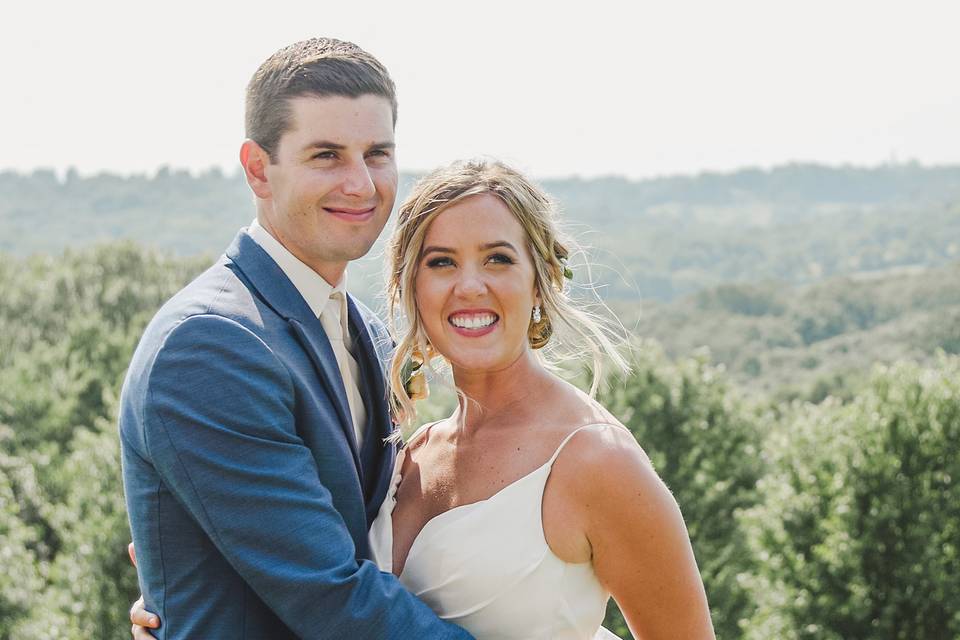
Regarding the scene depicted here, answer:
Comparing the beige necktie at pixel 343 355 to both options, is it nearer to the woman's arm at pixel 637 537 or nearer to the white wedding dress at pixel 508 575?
the white wedding dress at pixel 508 575

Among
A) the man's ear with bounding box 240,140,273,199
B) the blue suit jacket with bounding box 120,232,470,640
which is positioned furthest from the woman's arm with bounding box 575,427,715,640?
the man's ear with bounding box 240,140,273,199

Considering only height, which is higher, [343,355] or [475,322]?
[475,322]

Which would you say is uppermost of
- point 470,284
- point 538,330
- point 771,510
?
point 470,284

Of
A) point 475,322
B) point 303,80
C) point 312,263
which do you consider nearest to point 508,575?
point 475,322

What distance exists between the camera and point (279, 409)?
3.54 m

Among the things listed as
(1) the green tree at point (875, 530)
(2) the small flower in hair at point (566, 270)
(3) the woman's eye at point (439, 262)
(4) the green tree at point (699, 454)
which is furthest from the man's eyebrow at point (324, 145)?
(1) the green tree at point (875, 530)

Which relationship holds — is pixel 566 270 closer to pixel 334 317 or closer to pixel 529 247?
pixel 529 247

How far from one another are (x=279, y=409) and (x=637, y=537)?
1388 millimetres

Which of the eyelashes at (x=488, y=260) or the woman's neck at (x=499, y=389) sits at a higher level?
the eyelashes at (x=488, y=260)

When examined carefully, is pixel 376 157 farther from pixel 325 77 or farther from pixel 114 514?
pixel 114 514

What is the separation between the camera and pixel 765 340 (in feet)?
333

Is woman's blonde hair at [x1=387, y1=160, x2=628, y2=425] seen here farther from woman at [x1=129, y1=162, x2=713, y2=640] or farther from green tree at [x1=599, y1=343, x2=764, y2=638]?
green tree at [x1=599, y1=343, x2=764, y2=638]

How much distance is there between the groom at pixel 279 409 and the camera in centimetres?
342

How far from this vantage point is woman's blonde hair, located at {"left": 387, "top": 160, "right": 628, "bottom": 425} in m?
4.18
